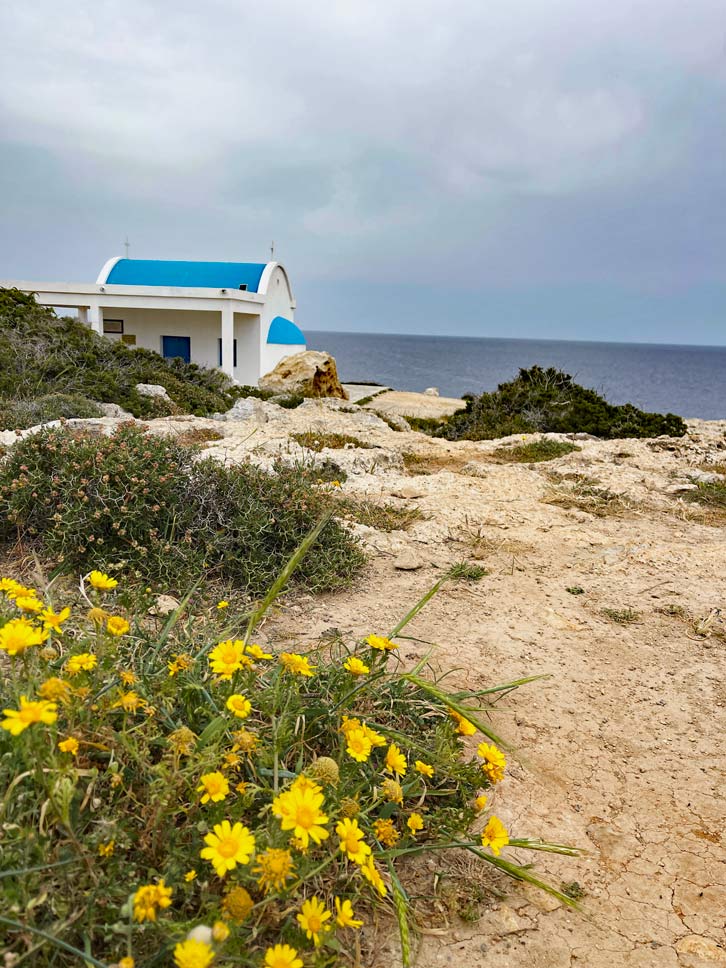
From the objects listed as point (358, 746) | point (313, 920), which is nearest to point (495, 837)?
point (358, 746)

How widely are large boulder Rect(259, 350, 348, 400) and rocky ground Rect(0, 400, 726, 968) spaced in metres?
13.2

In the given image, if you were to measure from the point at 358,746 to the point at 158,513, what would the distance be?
243cm

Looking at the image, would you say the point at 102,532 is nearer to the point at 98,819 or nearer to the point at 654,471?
the point at 98,819

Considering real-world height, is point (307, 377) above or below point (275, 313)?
below

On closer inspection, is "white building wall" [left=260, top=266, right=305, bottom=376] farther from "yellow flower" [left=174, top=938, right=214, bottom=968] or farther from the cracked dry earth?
"yellow flower" [left=174, top=938, right=214, bottom=968]

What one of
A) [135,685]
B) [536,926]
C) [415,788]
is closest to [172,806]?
[135,685]

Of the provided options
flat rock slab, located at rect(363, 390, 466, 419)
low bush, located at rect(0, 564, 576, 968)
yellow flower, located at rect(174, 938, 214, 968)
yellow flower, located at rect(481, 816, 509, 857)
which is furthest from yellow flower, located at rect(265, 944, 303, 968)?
flat rock slab, located at rect(363, 390, 466, 419)

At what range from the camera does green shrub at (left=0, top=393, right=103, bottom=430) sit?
8.10 m

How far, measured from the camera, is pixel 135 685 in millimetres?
1741

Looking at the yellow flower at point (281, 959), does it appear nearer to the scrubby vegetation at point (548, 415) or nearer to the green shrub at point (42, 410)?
the green shrub at point (42, 410)

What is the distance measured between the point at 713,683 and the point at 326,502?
231 cm

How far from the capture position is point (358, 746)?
1750 mm

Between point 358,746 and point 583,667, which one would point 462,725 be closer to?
point 358,746

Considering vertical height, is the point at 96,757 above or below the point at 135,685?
below
